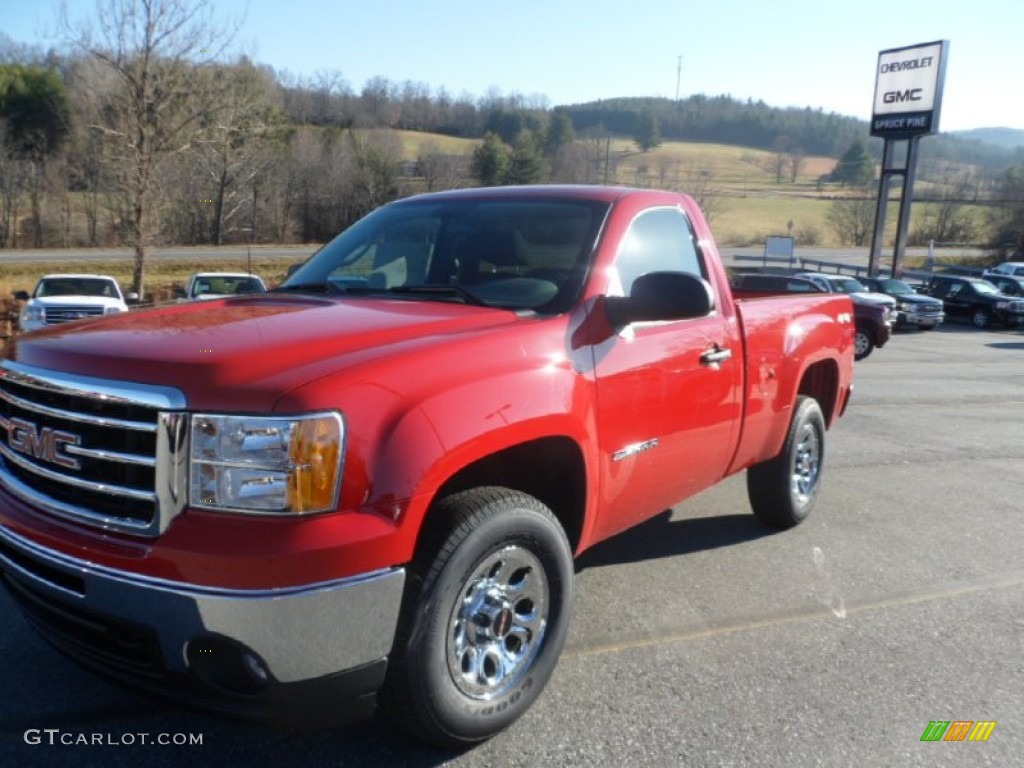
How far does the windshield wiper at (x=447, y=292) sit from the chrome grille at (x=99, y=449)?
4.59ft

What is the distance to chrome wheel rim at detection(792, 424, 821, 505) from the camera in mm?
5402

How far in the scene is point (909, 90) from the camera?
34.9m

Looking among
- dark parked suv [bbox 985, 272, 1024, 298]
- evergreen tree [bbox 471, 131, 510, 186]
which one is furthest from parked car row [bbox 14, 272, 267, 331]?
dark parked suv [bbox 985, 272, 1024, 298]

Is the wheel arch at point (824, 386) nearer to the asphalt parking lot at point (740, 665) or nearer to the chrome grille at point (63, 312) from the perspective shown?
the asphalt parking lot at point (740, 665)

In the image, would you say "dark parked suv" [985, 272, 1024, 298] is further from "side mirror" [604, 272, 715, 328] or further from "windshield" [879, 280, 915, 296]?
"side mirror" [604, 272, 715, 328]

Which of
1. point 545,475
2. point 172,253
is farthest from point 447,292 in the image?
point 172,253

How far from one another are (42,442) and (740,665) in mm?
2808

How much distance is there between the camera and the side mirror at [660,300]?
131 inches

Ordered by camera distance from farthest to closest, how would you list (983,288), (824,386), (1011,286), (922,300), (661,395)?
(1011,286) < (983,288) < (922,300) < (824,386) < (661,395)

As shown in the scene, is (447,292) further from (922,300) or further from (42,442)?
(922,300)

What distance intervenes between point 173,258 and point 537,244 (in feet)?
136

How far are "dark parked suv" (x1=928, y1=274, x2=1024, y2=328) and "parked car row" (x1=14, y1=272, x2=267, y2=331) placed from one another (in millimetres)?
25071

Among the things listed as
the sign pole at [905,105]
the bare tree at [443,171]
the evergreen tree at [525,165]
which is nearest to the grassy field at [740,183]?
the evergreen tree at [525,165]

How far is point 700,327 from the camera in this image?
13.1ft
